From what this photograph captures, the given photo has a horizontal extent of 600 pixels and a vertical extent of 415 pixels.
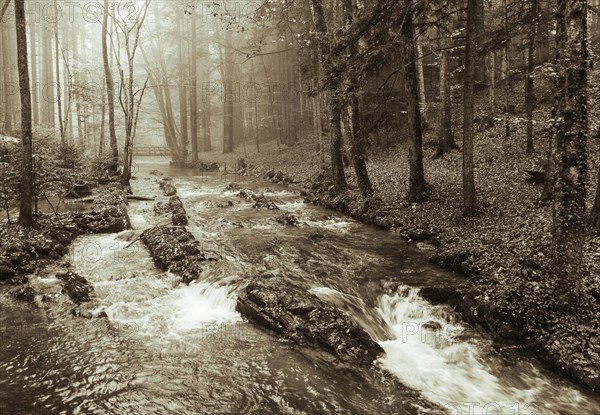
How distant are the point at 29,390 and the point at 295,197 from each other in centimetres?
1409

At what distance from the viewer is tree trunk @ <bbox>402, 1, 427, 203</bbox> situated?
12727mm

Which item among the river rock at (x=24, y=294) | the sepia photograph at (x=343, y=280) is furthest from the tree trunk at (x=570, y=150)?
the river rock at (x=24, y=294)

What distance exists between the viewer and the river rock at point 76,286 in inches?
305

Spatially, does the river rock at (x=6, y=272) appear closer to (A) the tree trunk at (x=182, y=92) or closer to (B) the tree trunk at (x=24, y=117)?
(B) the tree trunk at (x=24, y=117)

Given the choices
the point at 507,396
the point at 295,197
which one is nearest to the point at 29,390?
the point at 507,396

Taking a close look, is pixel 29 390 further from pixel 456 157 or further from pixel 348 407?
pixel 456 157

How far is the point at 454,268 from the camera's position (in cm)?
923

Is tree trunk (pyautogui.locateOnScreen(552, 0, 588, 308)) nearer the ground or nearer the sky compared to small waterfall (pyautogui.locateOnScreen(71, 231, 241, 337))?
nearer the sky

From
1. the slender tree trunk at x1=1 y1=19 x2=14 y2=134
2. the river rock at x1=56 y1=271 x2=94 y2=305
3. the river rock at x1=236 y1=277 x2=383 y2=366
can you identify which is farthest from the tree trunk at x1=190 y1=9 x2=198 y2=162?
the river rock at x1=236 y1=277 x2=383 y2=366

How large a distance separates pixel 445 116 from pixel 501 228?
926cm

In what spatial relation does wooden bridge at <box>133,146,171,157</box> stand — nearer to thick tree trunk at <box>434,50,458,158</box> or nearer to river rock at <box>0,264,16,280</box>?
thick tree trunk at <box>434,50,458,158</box>

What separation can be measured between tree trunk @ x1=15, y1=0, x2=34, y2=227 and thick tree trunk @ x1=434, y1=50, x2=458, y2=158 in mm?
15244

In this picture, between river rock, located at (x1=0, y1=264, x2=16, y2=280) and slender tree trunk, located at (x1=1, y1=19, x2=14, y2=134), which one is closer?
river rock, located at (x1=0, y1=264, x2=16, y2=280)

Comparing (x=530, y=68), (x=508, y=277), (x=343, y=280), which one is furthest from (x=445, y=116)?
(x=508, y=277)
